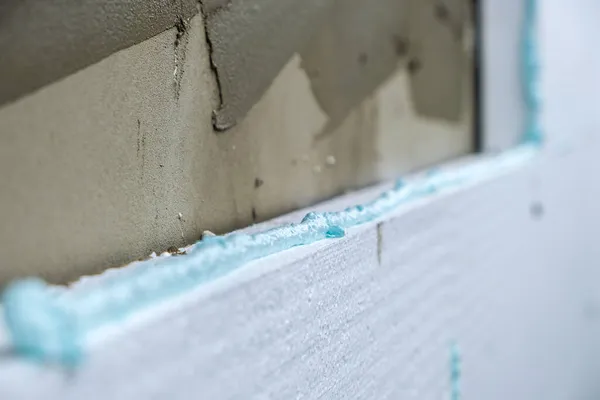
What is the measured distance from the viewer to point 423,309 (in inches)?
35.8

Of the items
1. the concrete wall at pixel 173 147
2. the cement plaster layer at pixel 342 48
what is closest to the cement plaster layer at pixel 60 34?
the concrete wall at pixel 173 147

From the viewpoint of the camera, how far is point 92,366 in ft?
1.22

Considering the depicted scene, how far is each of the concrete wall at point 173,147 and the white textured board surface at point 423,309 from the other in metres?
0.07

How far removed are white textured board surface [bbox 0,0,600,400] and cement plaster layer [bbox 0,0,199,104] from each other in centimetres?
16

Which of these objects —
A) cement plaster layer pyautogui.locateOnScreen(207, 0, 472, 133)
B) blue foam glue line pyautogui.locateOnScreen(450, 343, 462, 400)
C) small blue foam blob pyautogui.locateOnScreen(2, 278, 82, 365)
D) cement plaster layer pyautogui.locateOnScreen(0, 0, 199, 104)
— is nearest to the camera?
small blue foam blob pyautogui.locateOnScreen(2, 278, 82, 365)

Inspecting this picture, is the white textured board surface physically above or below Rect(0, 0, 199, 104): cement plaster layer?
below

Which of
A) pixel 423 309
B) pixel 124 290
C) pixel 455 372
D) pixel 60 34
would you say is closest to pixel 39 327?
pixel 124 290

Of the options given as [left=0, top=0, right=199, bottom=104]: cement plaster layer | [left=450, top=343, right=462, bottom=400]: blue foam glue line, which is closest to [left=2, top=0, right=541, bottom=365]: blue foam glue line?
[left=0, top=0, right=199, bottom=104]: cement plaster layer

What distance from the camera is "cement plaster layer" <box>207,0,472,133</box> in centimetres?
71

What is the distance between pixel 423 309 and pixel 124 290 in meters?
0.58

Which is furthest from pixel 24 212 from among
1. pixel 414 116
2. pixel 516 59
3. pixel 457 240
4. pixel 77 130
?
pixel 516 59

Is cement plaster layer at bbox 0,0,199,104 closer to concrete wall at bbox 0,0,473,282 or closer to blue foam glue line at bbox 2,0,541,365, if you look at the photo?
concrete wall at bbox 0,0,473,282

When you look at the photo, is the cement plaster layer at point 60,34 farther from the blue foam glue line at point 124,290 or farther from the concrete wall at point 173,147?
the blue foam glue line at point 124,290

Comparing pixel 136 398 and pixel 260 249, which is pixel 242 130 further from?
pixel 136 398
